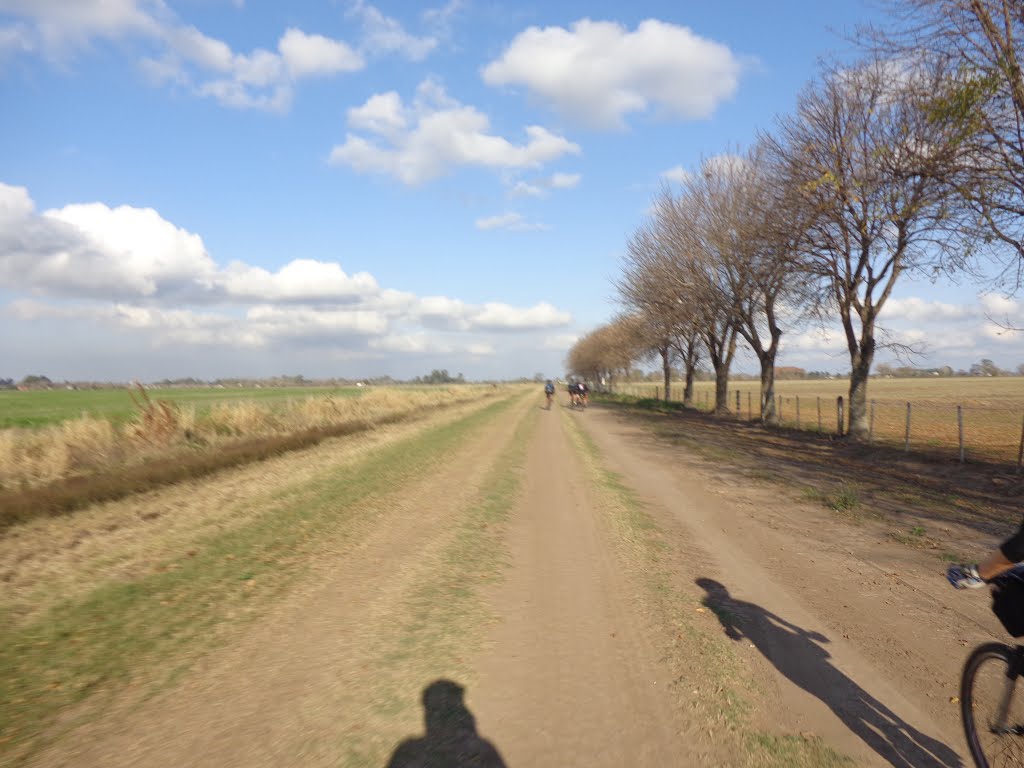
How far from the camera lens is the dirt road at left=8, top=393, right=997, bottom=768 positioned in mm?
3383

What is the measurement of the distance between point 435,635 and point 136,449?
1482 centimetres

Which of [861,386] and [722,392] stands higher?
[861,386]

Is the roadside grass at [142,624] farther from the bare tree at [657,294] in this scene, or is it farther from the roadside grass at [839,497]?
the bare tree at [657,294]

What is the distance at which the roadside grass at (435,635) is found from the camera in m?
3.45

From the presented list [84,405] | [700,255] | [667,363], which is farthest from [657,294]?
[84,405]

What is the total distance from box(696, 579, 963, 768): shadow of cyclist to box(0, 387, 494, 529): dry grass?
385 inches

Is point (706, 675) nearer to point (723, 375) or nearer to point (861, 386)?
point (861, 386)

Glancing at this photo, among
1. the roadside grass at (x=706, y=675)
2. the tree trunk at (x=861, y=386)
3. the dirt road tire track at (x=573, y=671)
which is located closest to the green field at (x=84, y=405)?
the dirt road tire track at (x=573, y=671)

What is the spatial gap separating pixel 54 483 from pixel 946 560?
15.0 m

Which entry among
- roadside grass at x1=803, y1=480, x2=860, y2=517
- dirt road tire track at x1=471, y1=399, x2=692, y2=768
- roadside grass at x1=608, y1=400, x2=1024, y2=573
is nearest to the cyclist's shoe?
dirt road tire track at x1=471, y1=399, x2=692, y2=768

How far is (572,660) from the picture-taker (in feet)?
14.6

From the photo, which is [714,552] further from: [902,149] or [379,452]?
[902,149]

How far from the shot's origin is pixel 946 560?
7160mm

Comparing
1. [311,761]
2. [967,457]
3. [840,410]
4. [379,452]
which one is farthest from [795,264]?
[311,761]
